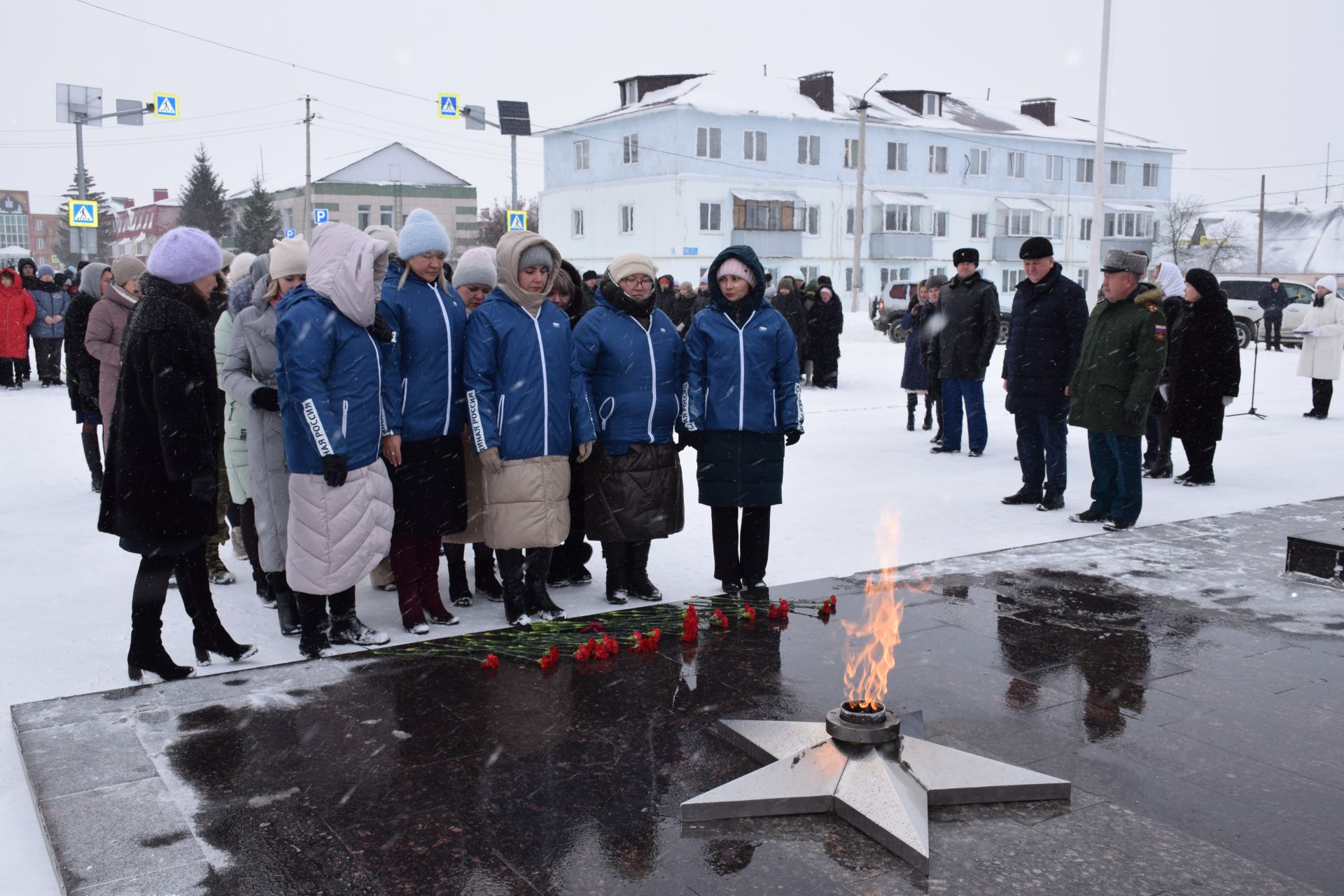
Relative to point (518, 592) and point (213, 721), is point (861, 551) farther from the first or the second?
point (213, 721)

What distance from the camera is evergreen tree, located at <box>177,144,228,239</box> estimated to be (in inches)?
2840

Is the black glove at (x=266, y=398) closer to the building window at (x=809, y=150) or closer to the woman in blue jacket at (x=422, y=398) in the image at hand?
the woman in blue jacket at (x=422, y=398)

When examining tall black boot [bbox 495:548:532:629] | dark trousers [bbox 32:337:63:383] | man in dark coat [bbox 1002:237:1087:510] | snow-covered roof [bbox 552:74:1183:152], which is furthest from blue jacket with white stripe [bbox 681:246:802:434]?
snow-covered roof [bbox 552:74:1183:152]

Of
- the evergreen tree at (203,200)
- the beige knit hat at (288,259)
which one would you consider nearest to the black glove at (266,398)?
the beige knit hat at (288,259)

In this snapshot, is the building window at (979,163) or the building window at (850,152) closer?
the building window at (850,152)

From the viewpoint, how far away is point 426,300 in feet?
17.2

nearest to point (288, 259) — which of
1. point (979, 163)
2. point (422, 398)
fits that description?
point (422, 398)

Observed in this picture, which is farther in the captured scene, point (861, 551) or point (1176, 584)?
point (861, 551)

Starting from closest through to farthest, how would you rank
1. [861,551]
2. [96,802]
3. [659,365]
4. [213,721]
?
[96,802] → [213,721] → [659,365] → [861,551]

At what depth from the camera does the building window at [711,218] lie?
147 ft

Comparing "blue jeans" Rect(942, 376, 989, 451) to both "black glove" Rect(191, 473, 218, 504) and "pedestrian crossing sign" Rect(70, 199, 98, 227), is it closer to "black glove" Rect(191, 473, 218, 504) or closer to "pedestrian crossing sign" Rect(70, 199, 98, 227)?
"black glove" Rect(191, 473, 218, 504)

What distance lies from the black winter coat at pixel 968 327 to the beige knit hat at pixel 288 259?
702 cm

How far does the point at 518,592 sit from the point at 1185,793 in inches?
121

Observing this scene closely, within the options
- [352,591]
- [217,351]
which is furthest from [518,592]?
[217,351]
